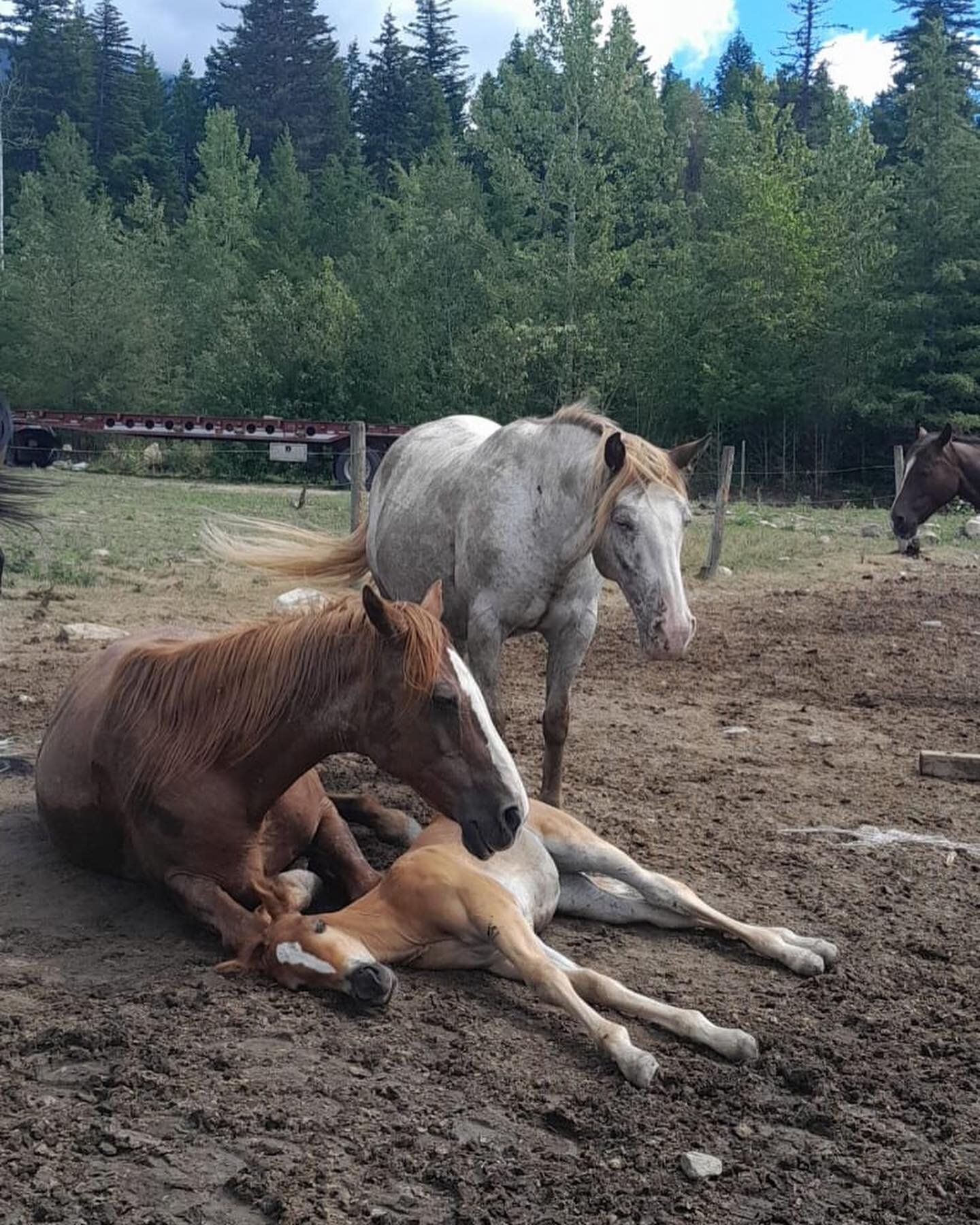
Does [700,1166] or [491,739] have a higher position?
[491,739]

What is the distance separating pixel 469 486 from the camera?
531 centimetres

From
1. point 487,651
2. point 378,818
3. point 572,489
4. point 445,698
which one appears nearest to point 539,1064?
point 445,698

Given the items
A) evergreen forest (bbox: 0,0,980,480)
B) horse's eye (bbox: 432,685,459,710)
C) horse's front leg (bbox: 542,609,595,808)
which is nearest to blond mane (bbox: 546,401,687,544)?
horse's front leg (bbox: 542,609,595,808)

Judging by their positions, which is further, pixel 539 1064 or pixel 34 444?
pixel 34 444

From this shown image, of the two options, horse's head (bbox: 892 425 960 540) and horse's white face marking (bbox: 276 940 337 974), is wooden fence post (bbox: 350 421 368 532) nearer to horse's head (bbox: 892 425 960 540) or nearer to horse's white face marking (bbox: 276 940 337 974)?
horse's head (bbox: 892 425 960 540)

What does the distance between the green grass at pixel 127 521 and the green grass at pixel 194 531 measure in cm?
2

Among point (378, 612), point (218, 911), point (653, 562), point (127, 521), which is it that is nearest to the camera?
point (378, 612)

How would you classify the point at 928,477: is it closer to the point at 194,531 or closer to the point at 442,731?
the point at 442,731

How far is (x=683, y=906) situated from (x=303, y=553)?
3.19 meters

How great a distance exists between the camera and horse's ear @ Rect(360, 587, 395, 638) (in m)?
3.27

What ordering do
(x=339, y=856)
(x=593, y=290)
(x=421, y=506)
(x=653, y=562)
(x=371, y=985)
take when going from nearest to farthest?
(x=371, y=985) < (x=339, y=856) < (x=653, y=562) < (x=421, y=506) < (x=593, y=290)

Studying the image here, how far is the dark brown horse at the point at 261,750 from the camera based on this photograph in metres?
3.37

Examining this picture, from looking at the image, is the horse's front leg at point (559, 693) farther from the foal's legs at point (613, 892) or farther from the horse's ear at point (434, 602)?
the horse's ear at point (434, 602)

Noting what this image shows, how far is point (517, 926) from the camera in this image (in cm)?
344
